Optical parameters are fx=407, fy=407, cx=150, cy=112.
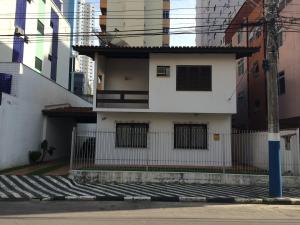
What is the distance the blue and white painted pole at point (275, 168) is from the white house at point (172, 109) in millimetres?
6459

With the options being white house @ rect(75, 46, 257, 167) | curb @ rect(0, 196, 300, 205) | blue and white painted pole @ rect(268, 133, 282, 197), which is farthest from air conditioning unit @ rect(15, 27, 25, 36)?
blue and white painted pole @ rect(268, 133, 282, 197)

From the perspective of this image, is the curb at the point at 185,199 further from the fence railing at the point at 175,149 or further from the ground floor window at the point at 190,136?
the ground floor window at the point at 190,136

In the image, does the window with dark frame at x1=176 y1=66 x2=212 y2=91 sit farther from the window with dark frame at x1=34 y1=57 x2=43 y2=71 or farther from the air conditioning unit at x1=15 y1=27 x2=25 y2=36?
the window with dark frame at x1=34 y1=57 x2=43 y2=71

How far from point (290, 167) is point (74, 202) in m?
9.00

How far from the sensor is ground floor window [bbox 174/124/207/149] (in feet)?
69.6

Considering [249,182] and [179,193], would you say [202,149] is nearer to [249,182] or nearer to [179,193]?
[249,182]

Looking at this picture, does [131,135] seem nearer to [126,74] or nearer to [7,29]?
[126,74]

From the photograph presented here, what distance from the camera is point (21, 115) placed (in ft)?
69.9

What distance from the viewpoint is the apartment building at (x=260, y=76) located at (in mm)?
22375

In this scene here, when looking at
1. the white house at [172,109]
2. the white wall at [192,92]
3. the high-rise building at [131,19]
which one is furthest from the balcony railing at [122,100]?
the high-rise building at [131,19]

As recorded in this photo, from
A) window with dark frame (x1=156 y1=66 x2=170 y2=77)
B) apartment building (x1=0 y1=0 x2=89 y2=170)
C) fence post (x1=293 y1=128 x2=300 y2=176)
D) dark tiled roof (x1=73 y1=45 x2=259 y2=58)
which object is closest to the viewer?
fence post (x1=293 y1=128 x2=300 y2=176)

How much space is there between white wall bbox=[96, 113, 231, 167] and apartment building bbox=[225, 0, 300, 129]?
4.33 meters

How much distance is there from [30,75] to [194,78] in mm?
9280

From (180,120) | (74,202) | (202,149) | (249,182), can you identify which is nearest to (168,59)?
(180,120)
